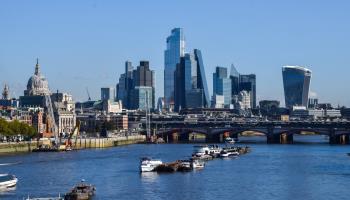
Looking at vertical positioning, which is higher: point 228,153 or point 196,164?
point 228,153

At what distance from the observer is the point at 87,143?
108812 mm

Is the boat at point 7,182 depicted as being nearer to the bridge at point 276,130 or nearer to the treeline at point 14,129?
the treeline at point 14,129

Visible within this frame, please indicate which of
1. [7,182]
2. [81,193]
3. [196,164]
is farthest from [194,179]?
[81,193]

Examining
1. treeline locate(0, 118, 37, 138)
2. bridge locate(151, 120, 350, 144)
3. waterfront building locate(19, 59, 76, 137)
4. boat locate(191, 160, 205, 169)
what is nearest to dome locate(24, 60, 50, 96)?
waterfront building locate(19, 59, 76, 137)

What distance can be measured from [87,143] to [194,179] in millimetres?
52292

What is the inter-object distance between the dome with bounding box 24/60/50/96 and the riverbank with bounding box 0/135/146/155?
54213 mm

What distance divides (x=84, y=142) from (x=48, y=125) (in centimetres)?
2315

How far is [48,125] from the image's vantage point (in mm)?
130625

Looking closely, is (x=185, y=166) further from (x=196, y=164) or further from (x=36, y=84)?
(x=36, y=84)

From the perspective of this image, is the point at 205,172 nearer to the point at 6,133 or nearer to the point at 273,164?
the point at 273,164

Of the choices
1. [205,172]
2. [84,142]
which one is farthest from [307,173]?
[84,142]

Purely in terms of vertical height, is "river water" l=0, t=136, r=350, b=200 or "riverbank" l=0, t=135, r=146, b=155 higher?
"riverbank" l=0, t=135, r=146, b=155

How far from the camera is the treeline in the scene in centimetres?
9583

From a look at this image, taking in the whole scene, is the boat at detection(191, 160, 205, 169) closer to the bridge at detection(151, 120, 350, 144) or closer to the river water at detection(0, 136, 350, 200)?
the river water at detection(0, 136, 350, 200)
